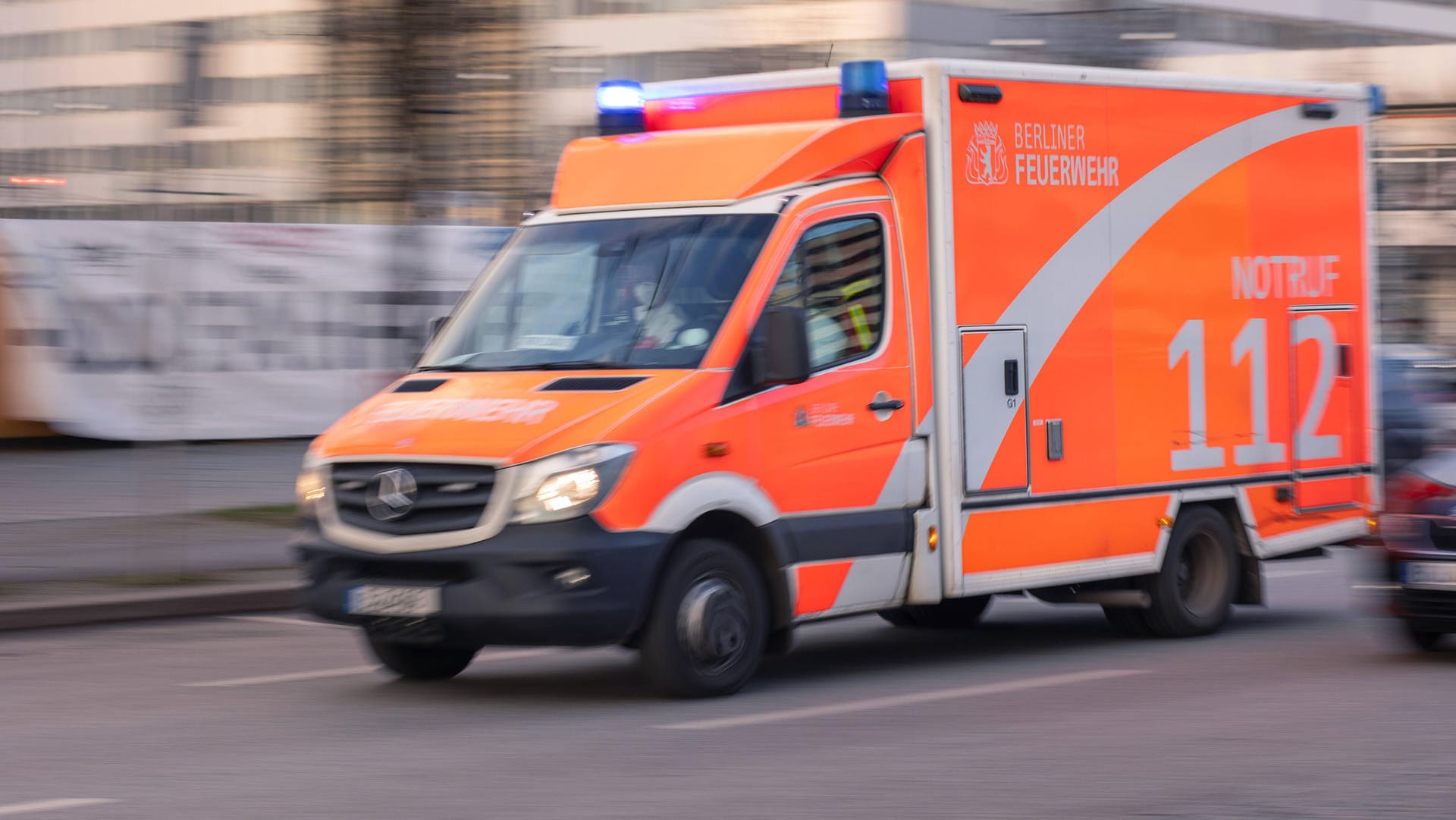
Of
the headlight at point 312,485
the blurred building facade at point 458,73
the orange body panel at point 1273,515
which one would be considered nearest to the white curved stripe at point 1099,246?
the orange body panel at point 1273,515

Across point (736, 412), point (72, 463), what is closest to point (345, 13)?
point (72, 463)

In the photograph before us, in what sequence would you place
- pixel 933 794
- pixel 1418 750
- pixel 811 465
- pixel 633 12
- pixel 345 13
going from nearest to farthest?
pixel 933 794
pixel 1418 750
pixel 811 465
pixel 345 13
pixel 633 12

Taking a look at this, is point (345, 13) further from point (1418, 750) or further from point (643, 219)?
point (1418, 750)

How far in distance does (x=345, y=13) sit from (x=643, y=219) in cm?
841

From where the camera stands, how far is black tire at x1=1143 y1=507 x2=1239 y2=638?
11039 mm

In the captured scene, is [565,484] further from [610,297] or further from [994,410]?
[994,410]

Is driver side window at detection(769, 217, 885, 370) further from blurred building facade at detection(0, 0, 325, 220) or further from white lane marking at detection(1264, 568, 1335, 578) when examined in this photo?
blurred building facade at detection(0, 0, 325, 220)

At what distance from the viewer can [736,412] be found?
8750 millimetres

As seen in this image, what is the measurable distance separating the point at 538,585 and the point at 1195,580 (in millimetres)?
4517

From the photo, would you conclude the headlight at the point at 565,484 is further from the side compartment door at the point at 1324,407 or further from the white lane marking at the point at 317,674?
the side compartment door at the point at 1324,407

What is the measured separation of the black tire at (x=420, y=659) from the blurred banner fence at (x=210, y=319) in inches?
406

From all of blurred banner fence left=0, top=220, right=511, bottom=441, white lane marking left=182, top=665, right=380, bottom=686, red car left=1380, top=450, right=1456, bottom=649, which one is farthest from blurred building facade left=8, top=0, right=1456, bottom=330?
red car left=1380, top=450, right=1456, bottom=649

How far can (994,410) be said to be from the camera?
992 centimetres

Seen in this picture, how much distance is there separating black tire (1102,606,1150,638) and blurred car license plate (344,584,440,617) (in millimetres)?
4369
